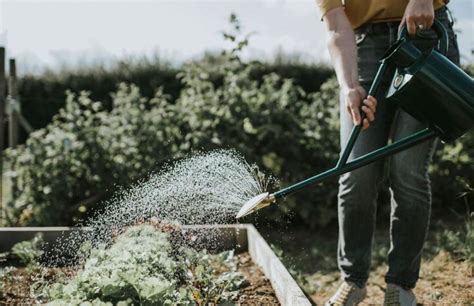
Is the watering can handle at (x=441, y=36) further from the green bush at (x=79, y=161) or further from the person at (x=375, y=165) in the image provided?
the green bush at (x=79, y=161)

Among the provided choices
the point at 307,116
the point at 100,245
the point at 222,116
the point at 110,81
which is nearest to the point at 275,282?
the point at 100,245

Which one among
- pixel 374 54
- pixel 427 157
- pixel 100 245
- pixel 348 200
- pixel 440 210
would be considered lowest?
pixel 440 210

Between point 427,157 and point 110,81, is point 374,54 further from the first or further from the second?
point 110,81

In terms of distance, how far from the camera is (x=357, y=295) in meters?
2.14

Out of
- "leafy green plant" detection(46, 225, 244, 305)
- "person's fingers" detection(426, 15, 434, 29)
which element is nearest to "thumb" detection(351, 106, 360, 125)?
"person's fingers" detection(426, 15, 434, 29)

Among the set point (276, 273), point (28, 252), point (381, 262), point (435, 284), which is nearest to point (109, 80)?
point (381, 262)

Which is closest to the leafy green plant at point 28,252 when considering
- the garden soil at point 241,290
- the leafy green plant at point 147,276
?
the garden soil at point 241,290

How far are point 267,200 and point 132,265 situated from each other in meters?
0.50

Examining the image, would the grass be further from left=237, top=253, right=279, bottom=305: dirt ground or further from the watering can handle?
the watering can handle

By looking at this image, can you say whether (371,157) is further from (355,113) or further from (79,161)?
(79,161)

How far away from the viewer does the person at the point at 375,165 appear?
205 cm

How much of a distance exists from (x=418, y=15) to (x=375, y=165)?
1.81 ft

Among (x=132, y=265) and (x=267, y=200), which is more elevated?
(x=267, y=200)

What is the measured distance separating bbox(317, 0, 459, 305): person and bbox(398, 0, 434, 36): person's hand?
0.12 meters
